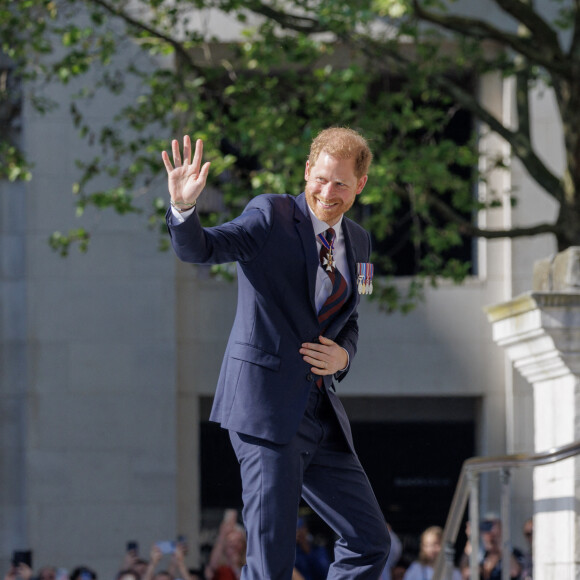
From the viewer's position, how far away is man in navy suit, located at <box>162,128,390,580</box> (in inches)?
179

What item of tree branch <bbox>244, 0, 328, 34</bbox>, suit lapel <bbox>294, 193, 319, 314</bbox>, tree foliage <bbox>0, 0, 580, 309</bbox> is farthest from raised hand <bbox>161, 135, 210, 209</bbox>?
tree branch <bbox>244, 0, 328, 34</bbox>

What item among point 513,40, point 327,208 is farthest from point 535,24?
point 327,208

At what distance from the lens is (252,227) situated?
Answer: 4535 millimetres

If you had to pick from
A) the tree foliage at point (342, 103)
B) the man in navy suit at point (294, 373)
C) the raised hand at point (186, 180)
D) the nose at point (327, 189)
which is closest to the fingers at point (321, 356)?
the man in navy suit at point (294, 373)

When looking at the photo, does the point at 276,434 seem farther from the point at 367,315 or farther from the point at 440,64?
the point at 367,315

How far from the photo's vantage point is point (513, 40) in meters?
13.1

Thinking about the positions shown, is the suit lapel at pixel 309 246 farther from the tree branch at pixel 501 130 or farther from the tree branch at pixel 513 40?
the tree branch at pixel 501 130

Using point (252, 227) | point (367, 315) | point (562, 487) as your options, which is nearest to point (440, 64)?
point (367, 315)

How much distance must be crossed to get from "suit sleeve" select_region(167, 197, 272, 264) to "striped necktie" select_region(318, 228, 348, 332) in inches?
10.0

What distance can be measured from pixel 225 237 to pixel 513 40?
9.38 meters

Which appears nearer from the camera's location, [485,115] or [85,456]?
[485,115]

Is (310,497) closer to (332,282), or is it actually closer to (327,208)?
(332,282)

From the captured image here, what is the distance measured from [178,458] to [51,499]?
5.73 ft

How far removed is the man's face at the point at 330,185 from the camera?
4.60 meters
